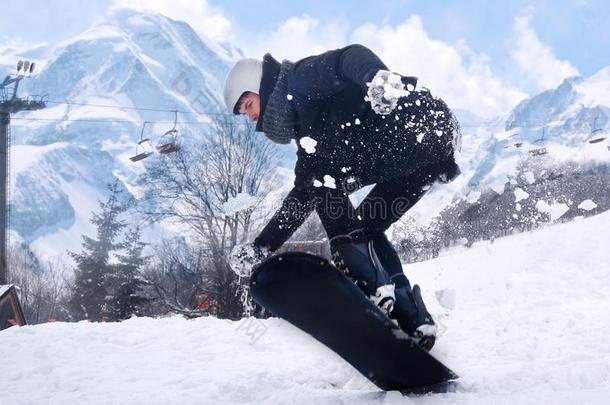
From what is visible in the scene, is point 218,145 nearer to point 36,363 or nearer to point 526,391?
point 36,363

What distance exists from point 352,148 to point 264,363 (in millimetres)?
1860

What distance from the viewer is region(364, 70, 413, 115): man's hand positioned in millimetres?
1499

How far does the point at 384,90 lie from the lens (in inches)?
59.1

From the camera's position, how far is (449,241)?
44750mm

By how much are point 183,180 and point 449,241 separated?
33.4 m

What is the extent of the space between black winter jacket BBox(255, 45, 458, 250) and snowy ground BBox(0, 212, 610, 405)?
0.73 metres

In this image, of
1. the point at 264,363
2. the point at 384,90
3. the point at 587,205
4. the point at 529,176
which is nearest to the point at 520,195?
the point at 587,205

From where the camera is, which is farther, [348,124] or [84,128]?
[84,128]

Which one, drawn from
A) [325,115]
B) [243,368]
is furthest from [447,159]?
[243,368]

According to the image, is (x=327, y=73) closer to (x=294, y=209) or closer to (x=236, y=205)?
(x=294, y=209)

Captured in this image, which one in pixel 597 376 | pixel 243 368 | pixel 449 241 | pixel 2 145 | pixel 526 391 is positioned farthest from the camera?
pixel 449 241

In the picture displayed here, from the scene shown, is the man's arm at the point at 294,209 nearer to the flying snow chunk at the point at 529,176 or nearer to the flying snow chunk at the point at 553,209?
the flying snow chunk at the point at 553,209

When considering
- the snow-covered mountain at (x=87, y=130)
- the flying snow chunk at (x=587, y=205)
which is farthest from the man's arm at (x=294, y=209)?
the snow-covered mountain at (x=87, y=130)

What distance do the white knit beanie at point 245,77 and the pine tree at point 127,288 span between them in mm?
15423
